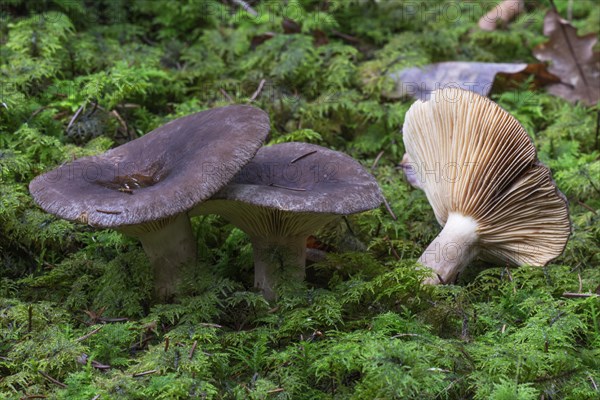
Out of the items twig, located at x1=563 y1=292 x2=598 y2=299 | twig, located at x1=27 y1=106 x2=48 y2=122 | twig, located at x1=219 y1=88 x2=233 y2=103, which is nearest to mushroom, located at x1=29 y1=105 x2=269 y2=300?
twig, located at x1=27 y1=106 x2=48 y2=122

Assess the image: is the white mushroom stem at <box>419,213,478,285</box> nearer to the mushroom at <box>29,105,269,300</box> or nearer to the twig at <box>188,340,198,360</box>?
the mushroom at <box>29,105,269,300</box>

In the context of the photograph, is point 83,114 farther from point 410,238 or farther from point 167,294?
point 410,238

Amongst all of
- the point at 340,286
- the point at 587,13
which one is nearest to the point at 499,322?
the point at 340,286

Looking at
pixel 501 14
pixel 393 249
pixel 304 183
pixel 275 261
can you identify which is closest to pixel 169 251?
A: pixel 275 261

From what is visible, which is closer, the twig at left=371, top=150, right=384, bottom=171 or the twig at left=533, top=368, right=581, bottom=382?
the twig at left=533, top=368, right=581, bottom=382

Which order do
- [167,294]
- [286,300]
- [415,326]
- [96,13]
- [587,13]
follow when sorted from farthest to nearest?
1. [587,13]
2. [96,13]
3. [167,294]
4. [286,300]
5. [415,326]

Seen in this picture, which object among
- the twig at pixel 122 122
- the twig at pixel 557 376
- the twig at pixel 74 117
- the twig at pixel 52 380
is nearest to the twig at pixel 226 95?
the twig at pixel 122 122
